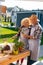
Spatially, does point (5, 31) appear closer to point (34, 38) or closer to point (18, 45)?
point (18, 45)

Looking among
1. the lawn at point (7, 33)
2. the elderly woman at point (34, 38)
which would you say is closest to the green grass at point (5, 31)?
the lawn at point (7, 33)

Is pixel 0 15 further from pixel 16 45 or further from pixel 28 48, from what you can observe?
pixel 28 48

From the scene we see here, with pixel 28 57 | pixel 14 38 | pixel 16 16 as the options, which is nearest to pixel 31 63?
pixel 28 57

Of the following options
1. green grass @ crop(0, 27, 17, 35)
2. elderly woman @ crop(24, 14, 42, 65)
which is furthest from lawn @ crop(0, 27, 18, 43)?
elderly woman @ crop(24, 14, 42, 65)

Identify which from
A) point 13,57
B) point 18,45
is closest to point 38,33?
point 18,45

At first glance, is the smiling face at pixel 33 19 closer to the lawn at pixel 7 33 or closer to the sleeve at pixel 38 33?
the sleeve at pixel 38 33

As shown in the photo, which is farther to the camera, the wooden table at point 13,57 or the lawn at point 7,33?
the lawn at point 7,33

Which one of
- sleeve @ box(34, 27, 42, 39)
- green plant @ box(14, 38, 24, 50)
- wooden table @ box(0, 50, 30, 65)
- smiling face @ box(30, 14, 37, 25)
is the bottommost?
wooden table @ box(0, 50, 30, 65)

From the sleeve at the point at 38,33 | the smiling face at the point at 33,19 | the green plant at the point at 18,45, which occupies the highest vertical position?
the smiling face at the point at 33,19

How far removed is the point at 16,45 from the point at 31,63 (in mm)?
279

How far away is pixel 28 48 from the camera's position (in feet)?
5.94

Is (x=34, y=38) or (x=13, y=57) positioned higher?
(x=34, y=38)

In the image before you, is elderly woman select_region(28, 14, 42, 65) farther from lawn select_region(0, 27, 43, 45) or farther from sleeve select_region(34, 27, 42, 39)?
lawn select_region(0, 27, 43, 45)

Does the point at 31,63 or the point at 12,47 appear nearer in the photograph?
the point at 12,47
